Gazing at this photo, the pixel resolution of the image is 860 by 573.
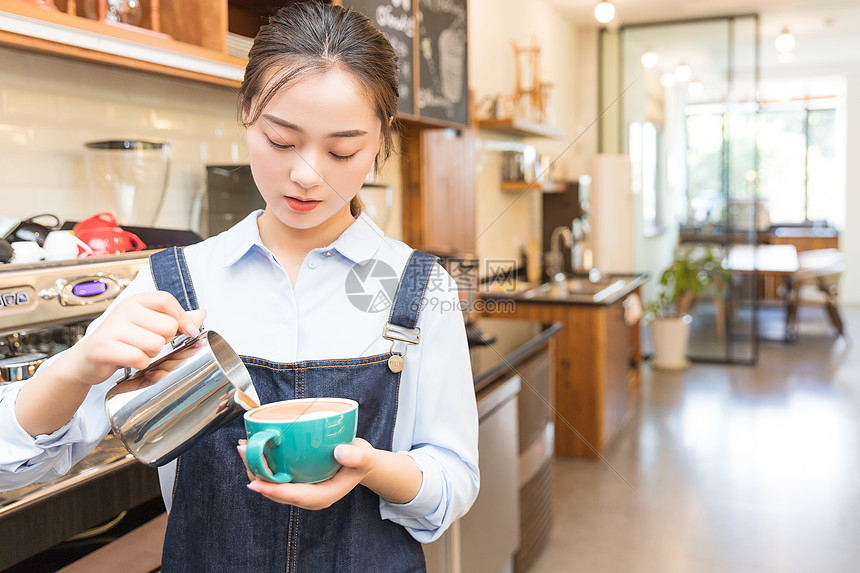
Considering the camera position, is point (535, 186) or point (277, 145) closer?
point (277, 145)

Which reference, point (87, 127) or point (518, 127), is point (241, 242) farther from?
point (518, 127)

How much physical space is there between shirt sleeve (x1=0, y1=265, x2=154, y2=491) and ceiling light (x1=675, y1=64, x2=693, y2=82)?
6165 mm

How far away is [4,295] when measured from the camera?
40.9 inches

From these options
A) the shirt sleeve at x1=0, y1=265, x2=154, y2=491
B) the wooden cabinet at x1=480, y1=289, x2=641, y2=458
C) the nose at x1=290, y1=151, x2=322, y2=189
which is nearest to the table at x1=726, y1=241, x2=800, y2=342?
the wooden cabinet at x1=480, y1=289, x2=641, y2=458

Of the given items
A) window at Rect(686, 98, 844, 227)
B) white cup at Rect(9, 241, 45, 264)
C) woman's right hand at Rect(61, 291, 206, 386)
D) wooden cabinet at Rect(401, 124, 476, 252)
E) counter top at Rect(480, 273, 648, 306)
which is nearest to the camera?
woman's right hand at Rect(61, 291, 206, 386)

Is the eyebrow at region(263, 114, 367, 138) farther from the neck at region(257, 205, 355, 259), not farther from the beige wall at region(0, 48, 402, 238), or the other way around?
the beige wall at region(0, 48, 402, 238)

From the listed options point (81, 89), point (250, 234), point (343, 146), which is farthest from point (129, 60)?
point (343, 146)

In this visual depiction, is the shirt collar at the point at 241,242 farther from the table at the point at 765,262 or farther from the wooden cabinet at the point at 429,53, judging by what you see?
the table at the point at 765,262

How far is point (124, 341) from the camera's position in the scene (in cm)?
71

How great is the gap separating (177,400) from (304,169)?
0.95ft

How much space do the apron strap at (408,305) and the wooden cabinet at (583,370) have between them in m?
2.94

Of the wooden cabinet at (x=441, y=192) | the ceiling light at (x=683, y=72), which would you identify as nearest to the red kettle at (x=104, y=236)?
the wooden cabinet at (x=441, y=192)

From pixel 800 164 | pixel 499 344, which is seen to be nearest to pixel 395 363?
pixel 499 344

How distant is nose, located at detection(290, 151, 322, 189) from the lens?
832 mm
